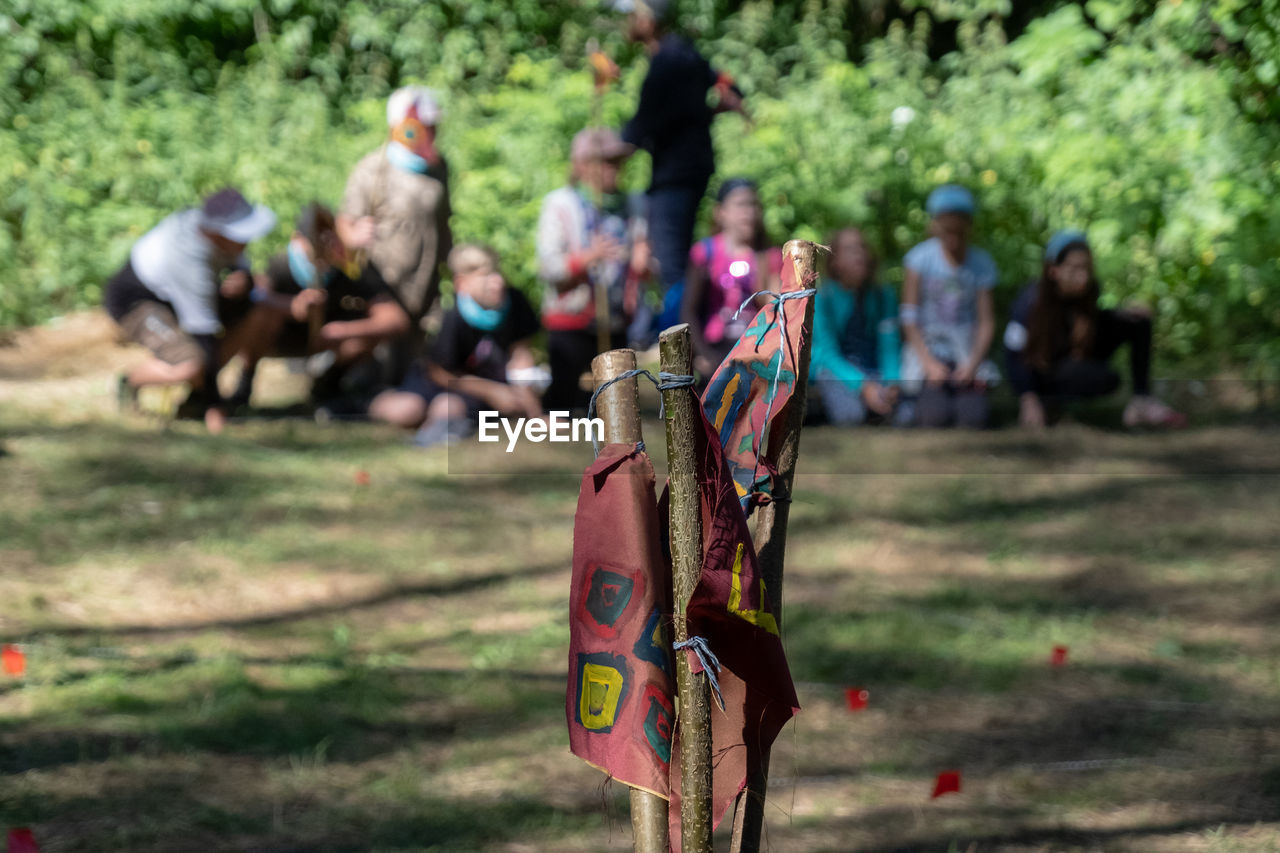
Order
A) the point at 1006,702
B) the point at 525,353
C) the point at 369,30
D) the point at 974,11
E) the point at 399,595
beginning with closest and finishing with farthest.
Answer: the point at 1006,702, the point at 399,595, the point at 525,353, the point at 974,11, the point at 369,30

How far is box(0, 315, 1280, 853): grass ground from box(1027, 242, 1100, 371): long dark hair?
577 mm

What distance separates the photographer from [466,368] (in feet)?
21.2

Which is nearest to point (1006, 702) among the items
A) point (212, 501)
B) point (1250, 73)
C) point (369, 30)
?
point (212, 501)

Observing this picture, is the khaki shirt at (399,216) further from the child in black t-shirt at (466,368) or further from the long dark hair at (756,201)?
the long dark hair at (756,201)

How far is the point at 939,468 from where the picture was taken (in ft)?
19.7

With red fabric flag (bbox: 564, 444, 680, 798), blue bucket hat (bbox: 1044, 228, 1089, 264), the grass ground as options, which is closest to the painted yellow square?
red fabric flag (bbox: 564, 444, 680, 798)

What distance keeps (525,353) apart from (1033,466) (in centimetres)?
252

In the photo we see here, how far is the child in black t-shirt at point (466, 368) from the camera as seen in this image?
634 cm

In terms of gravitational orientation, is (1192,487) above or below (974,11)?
below

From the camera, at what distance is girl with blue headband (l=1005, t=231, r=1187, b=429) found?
259 inches

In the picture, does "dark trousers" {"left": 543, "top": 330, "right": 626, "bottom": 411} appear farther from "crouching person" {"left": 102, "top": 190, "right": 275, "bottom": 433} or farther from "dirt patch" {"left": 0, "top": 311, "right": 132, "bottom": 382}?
"dirt patch" {"left": 0, "top": 311, "right": 132, "bottom": 382}

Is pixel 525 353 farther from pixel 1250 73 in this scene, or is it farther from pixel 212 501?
pixel 1250 73

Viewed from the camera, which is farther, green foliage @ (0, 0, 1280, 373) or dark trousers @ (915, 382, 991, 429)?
green foliage @ (0, 0, 1280, 373)

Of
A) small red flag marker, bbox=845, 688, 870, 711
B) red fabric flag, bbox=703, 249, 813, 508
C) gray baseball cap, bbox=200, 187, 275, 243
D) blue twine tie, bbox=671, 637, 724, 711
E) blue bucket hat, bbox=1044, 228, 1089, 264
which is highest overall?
gray baseball cap, bbox=200, 187, 275, 243
